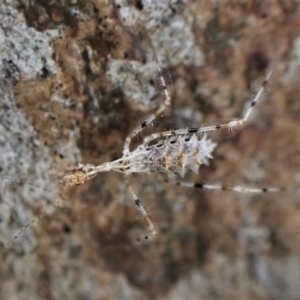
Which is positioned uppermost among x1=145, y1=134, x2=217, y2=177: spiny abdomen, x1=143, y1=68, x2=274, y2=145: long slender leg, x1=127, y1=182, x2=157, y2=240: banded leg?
x1=143, y1=68, x2=274, y2=145: long slender leg

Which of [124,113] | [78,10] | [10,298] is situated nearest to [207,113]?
[124,113]

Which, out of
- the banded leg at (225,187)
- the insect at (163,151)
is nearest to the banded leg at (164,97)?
the insect at (163,151)

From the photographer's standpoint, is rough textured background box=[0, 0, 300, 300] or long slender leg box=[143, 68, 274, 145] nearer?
rough textured background box=[0, 0, 300, 300]

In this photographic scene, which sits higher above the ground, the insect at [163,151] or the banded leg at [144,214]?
the insect at [163,151]

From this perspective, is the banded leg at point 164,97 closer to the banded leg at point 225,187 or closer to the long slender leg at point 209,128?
the long slender leg at point 209,128

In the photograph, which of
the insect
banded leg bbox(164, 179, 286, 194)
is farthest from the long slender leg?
banded leg bbox(164, 179, 286, 194)

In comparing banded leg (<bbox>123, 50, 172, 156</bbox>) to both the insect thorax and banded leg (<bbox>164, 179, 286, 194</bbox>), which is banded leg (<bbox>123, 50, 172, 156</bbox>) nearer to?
the insect thorax
